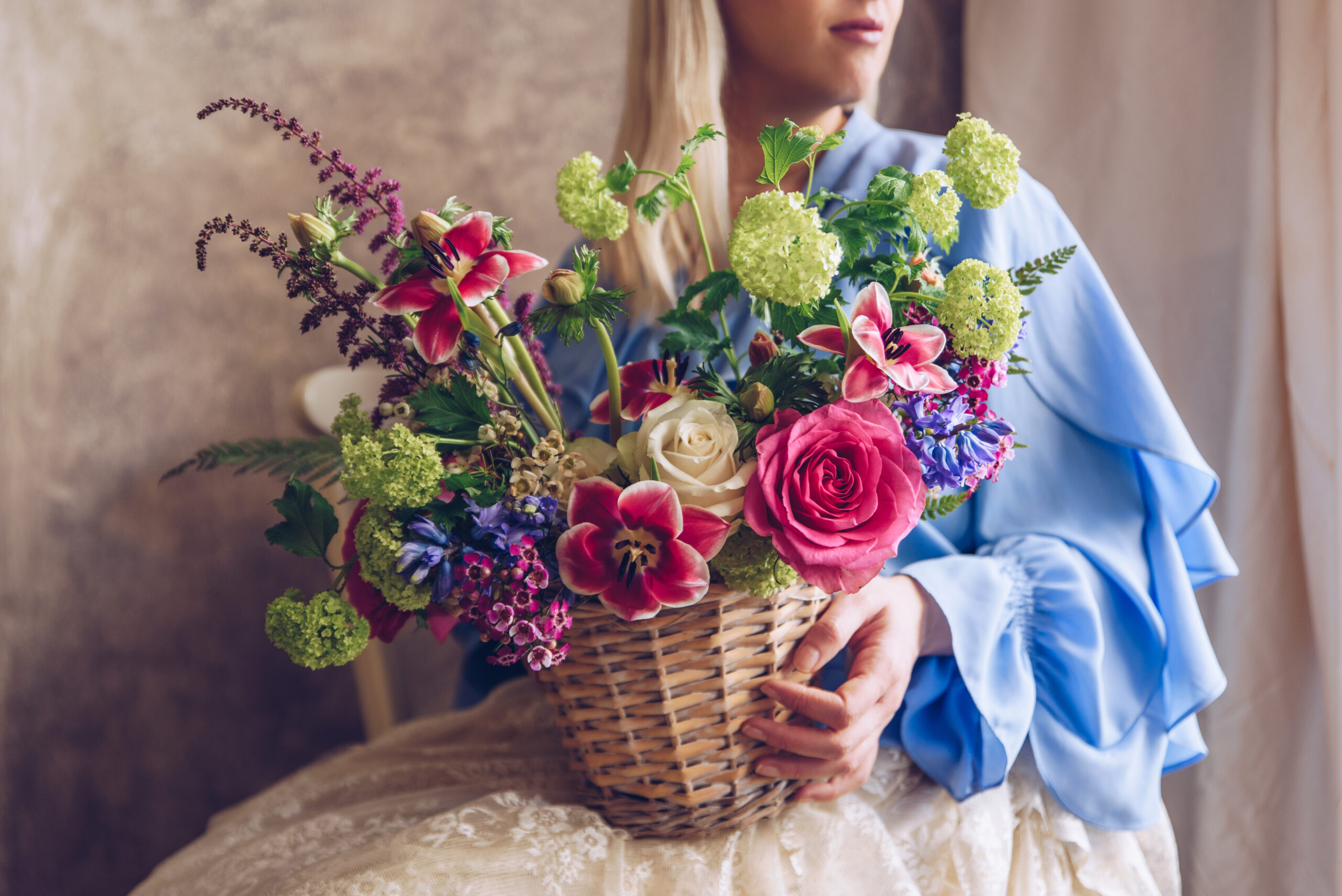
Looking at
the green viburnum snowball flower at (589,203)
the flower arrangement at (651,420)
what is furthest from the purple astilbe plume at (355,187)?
the green viburnum snowball flower at (589,203)

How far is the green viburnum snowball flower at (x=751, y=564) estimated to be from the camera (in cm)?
52

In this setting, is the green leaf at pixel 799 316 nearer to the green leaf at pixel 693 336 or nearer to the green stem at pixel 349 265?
the green leaf at pixel 693 336

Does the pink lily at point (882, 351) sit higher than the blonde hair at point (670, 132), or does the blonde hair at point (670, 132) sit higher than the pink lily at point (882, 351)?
the blonde hair at point (670, 132)

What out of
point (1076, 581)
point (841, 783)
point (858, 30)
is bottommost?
point (841, 783)

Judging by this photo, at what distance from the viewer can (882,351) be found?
49cm

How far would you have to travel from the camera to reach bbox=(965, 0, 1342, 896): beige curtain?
0.82 meters

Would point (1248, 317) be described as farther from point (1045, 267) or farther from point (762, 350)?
point (762, 350)

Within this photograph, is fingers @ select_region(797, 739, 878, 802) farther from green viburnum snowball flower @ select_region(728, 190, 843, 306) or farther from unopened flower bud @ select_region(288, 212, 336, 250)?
unopened flower bud @ select_region(288, 212, 336, 250)

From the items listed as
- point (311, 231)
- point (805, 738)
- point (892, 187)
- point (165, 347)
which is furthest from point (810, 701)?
point (165, 347)

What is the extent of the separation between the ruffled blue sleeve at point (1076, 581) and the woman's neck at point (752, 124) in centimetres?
22

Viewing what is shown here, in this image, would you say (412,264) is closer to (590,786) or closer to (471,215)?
(471,215)

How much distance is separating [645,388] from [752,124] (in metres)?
0.44

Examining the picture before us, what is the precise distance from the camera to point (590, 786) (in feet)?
2.21

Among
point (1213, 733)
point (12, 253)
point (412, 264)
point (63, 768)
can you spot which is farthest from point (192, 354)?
point (1213, 733)
